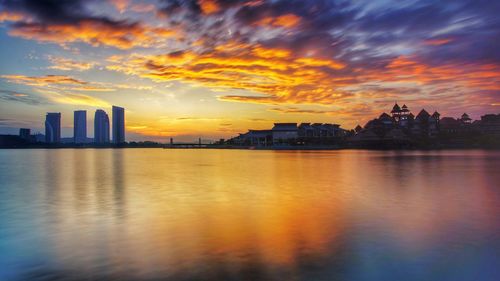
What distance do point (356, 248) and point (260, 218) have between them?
5812 millimetres

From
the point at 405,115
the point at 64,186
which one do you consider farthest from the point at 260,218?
the point at 405,115

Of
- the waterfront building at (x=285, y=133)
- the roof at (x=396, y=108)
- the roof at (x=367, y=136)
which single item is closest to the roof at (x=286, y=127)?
the waterfront building at (x=285, y=133)

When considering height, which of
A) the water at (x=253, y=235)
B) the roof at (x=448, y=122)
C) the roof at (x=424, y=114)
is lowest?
the water at (x=253, y=235)

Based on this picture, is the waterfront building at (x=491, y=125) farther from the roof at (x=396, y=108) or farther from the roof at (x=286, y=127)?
the roof at (x=286, y=127)

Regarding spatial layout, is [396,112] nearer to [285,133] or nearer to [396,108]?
[396,108]

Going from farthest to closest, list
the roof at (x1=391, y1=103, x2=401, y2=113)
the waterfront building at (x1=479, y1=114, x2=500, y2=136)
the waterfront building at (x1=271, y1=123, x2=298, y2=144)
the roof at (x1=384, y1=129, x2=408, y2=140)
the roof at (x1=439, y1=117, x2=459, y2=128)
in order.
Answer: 1. the waterfront building at (x1=271, y1=123, x2=298, y2=144)
2. the roof at (x1=439, y1=117, x2=459, y2=128)
3. the roof at (x1=391, y1=103, x2=401, y2=113)
4. the roof at (x1=384, y1=129, x2=408, y2=140)
5. the waterfront building at (x1=479, y1=114, x2=500, y2=136)

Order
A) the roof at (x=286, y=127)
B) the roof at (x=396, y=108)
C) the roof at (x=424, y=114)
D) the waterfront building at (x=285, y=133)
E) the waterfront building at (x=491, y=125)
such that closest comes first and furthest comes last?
the waterfront building at (x=491, y=125) < the roof at (x=424, y=114) < the roof at (x=396, y=108) < the waterfront building at (x=285, y=133) < the roof at (x=286, y=127)

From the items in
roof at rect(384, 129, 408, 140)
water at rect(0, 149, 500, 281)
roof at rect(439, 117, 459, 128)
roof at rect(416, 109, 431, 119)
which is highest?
roof at rect(416, 109, 431, 119)

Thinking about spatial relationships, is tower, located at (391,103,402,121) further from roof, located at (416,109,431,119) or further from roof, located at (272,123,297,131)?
roof, located at (272,123,297,131)

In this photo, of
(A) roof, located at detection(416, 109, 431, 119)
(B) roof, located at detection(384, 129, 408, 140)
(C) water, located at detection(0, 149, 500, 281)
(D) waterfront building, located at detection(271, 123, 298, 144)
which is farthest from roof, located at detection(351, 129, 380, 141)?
(C) water, located at detection(0, 149, 500, 281)

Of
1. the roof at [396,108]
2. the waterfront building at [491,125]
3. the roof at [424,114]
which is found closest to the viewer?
the waterfront building at [491,125]

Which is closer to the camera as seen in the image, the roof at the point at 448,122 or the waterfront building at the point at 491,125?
the waterfront building at the point at 491,125

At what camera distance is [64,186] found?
28703mm

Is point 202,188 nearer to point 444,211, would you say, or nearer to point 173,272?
point 444,211
